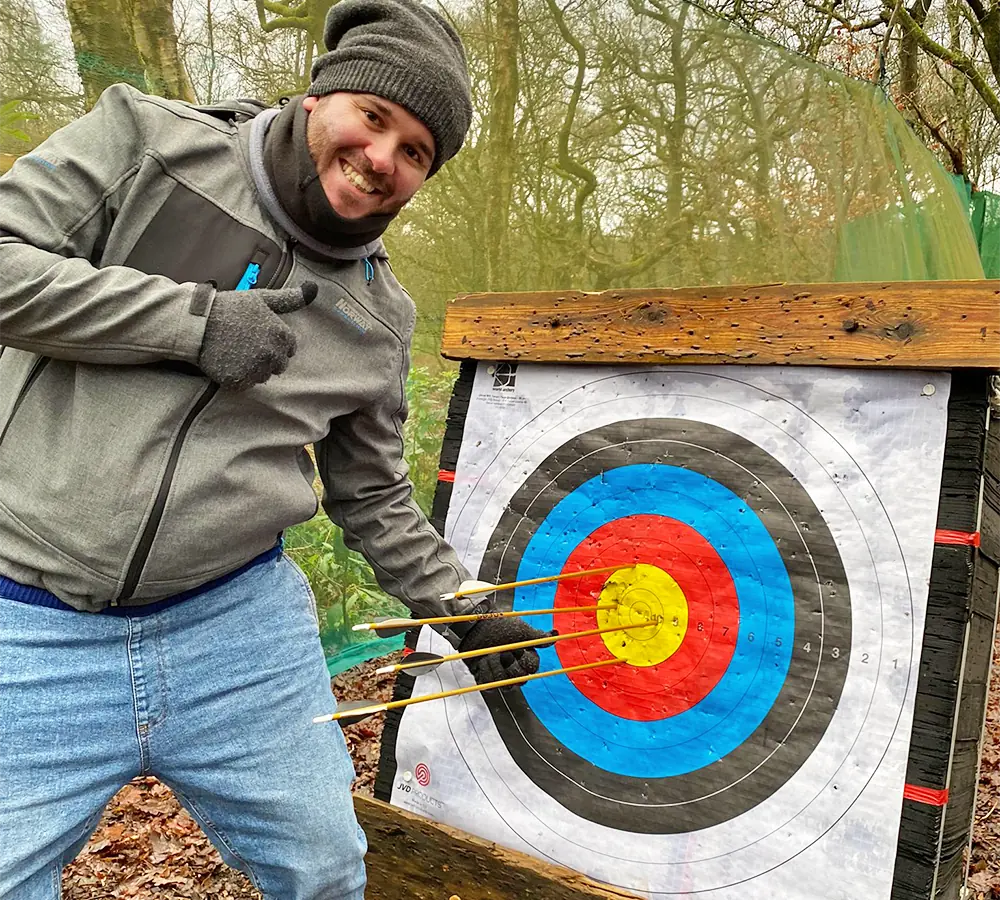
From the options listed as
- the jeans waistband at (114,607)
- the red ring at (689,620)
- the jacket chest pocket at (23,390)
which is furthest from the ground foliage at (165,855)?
the jacket chest pocket at (23,390)

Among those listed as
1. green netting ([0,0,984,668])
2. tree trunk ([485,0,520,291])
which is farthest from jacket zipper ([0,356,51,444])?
tree trunk ([485,0,520,291])

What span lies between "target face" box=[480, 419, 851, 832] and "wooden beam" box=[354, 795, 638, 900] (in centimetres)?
12

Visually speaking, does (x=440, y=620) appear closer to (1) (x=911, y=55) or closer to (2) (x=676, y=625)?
(2) (x=676, y=625)

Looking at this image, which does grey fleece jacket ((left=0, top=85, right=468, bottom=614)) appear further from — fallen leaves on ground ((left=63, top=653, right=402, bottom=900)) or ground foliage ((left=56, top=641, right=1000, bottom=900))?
ground foliage ((left=56, top=641, right=1000, bottom=900))

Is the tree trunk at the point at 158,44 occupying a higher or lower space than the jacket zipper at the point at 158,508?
higher

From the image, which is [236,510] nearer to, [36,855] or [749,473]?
[36,855]

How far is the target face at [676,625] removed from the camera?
3.91ft

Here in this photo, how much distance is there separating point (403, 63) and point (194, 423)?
48 cm

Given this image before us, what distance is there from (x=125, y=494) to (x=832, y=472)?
3.25 feet

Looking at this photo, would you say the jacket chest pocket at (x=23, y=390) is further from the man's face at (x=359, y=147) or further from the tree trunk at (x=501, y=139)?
the tree trunk at (x=501, y=139)

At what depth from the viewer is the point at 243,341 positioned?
804 mm

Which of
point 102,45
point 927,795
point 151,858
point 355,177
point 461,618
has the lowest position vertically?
point 151,858

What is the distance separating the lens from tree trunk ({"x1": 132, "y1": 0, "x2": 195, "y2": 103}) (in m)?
2.25

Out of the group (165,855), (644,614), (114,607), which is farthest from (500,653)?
(165,855)
